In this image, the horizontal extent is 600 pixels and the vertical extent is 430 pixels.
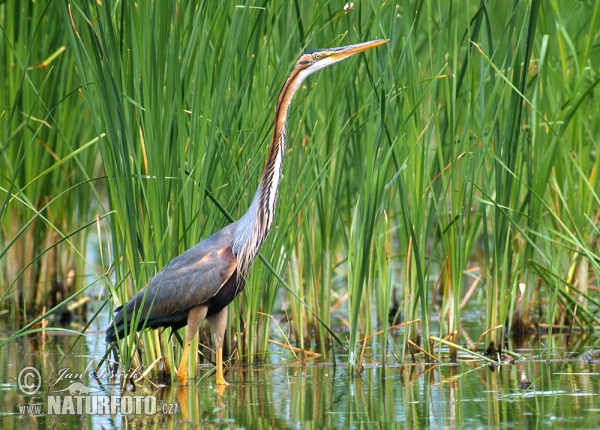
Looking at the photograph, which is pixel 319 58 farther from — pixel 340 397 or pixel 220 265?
pixel 340 397

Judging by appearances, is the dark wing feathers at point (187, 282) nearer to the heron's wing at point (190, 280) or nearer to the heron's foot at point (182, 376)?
the heron's wing at point (190, 280)

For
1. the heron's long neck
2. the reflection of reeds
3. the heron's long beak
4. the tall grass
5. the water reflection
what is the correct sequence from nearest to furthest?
1. the water reflection
2. the reflection of reeds
3. the heron's long beak
4. the heron's long neck
5. the tall grass

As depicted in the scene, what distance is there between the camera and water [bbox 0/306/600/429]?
459 centimetres

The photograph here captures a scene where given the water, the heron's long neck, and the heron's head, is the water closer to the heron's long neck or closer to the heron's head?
the heron's long neck

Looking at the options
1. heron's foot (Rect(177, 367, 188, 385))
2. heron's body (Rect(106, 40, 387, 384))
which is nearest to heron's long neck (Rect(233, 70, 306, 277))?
heron's body (Rect(106, 40, 387, 384))

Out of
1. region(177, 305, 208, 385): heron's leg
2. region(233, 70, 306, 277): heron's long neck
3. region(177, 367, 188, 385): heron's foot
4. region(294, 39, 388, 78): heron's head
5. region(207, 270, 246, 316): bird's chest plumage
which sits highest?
region(294, 39, 388, 78): heron's head

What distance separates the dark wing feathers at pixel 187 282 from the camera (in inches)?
225

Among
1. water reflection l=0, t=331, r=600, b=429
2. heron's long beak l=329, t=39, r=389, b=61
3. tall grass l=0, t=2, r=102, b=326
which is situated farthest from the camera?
tall grass l=0, t=2, r=102, b=326

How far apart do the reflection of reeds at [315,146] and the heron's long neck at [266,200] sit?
107mm

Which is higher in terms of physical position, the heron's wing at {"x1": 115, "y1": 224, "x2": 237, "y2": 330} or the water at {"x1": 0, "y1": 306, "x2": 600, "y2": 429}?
the heron's wing at {"x1": 115, "y1": 224, "x2": 237, "y2": 330}

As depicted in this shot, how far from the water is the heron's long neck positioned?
83cm

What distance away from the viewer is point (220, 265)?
18.8 feet

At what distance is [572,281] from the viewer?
287 inches

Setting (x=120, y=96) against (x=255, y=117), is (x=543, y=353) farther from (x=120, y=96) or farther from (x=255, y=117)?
(x=120, y=96)
